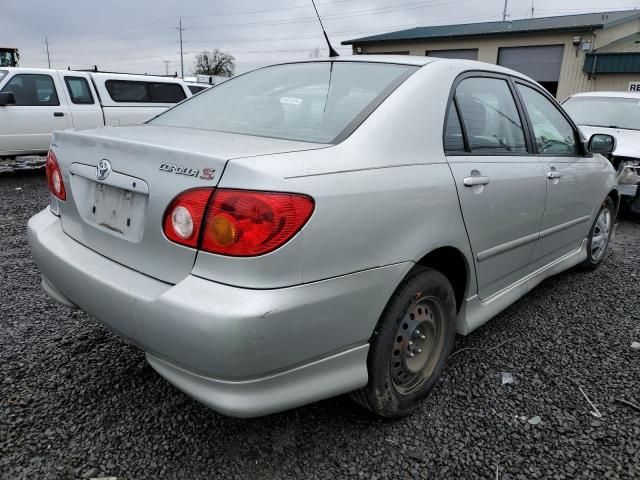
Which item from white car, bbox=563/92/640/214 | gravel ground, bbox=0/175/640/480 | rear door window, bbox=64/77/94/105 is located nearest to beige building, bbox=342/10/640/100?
white car, bbox=563/92/640/214

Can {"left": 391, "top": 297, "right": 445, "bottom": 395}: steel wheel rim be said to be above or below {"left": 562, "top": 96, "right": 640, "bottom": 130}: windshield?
below

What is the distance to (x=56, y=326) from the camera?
299cm

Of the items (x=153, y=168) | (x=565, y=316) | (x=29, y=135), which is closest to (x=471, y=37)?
(x=29, y=135)

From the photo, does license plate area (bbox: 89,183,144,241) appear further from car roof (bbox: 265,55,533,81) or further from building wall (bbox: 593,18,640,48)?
building wall (bbox: 593,18,640,48)

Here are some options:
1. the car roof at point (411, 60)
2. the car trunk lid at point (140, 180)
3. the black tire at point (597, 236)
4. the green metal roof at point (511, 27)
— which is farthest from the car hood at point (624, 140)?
the green metal roof at point (511, 27)

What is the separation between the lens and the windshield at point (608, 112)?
23.4ft

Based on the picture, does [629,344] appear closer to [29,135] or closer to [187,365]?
[187,365]

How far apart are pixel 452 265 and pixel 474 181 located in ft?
1.37

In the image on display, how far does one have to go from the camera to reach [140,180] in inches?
69.9

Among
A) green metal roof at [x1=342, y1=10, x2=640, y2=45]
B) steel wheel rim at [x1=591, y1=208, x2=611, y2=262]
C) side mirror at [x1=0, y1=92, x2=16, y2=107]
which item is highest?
green metal roof at [x1=342, y1=10, x2=640, y2=45]

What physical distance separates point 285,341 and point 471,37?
83.0ft

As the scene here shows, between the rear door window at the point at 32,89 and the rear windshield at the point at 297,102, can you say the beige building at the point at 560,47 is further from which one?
the rear windshield at the point at 297,102

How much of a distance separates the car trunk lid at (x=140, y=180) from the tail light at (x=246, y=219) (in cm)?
7

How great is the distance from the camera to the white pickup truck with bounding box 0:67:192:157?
27.2ft
